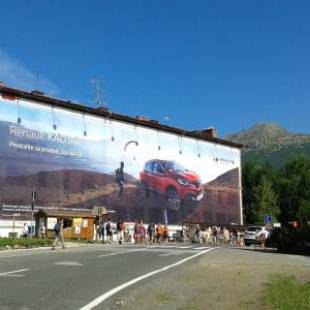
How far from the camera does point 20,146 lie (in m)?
51.5

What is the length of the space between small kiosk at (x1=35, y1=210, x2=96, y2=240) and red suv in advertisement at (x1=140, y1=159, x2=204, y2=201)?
1806 cm

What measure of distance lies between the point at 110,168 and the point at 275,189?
40.5 metres

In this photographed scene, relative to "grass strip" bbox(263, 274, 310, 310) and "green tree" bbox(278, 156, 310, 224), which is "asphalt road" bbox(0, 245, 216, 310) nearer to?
"grass strip" bbox(263, 274, 310, 310)

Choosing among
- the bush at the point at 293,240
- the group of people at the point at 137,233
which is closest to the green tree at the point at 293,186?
the group of people at the point at 137,233

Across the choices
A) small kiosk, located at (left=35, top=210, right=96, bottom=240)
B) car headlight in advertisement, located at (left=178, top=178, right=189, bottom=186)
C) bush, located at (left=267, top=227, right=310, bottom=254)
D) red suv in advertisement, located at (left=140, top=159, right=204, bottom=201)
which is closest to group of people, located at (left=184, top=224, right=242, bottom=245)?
red suv in advertisement, located at (left=140, top=159, right=204, bottom=201)

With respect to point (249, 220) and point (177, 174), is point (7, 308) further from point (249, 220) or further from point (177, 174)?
point (249, 220)

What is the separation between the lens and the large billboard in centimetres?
5162

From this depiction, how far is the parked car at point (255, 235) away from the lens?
50375 mm

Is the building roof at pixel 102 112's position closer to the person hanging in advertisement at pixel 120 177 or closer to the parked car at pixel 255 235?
the person hanging in advertisement at pixel 120 177

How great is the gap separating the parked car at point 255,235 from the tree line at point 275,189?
3264 cm

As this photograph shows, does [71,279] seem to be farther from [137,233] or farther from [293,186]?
[293,186]

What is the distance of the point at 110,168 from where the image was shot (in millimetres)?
60625

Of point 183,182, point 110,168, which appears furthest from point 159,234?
point 183,182

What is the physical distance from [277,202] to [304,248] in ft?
200
